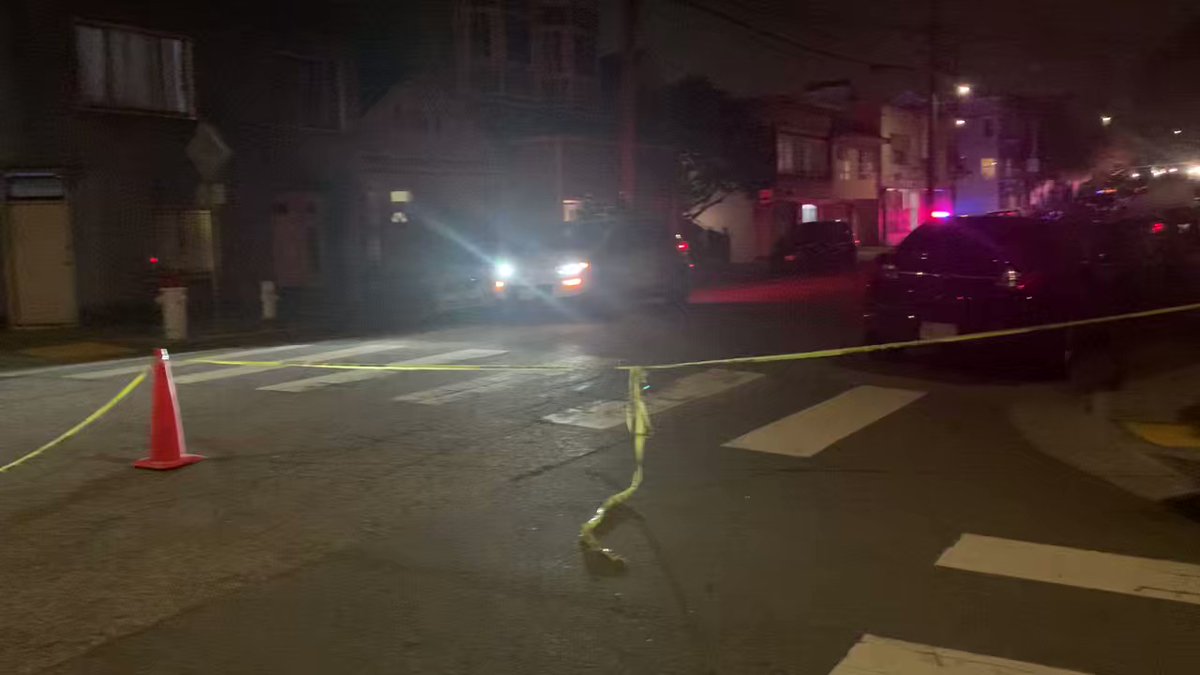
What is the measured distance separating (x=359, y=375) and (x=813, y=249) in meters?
23.5

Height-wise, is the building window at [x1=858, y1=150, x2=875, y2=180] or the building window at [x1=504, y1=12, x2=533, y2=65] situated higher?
the building window at [x1=504, y1=12, x2=533, y2=65]

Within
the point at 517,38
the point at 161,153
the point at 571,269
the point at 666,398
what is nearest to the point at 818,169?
the point at 517,38

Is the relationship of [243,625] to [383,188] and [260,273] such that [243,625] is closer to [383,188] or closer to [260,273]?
[260,273]

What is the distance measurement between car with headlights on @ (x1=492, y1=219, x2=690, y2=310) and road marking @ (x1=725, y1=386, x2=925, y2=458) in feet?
29.4

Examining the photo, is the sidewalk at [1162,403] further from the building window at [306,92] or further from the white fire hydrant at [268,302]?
the building window at [306,92]

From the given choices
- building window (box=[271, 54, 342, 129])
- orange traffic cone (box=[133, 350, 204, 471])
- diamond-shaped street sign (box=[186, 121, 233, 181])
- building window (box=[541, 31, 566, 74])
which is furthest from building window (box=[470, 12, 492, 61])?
orange traffic cone (box=[133, 350, 204, 471])

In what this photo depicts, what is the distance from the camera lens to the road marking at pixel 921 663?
444cm

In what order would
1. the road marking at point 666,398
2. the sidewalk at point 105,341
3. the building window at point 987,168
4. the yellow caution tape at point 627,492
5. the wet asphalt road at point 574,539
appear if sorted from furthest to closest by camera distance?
1. the building window at point 987,168
2. the sidewalk at point 105,341
3. the road marking at point 666,398
4. the yellow caution tape at point 627,492
5. the wet asphalt road at point 574,539

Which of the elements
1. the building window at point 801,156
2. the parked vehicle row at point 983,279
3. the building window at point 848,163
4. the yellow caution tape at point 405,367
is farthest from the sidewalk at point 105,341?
the building window at point 848,163

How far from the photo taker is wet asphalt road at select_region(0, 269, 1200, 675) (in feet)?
15.7

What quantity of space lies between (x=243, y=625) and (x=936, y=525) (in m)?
3.97

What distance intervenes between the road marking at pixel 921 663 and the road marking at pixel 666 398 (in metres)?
4.91

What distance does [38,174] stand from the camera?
18812mm

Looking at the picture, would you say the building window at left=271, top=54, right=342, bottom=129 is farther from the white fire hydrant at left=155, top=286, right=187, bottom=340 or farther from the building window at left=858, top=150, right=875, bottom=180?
the building window at left=858, top=150, right=875, bottom=180
